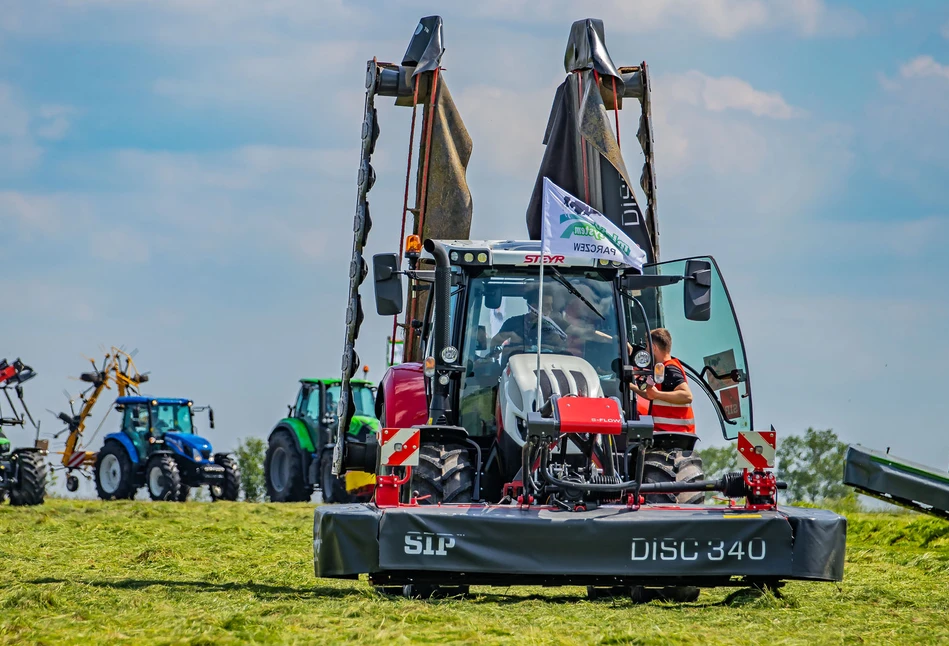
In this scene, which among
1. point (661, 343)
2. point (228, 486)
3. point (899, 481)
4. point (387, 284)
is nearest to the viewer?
point (899, 481)

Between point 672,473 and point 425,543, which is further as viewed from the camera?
point 672,473

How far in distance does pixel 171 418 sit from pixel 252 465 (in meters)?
24.7

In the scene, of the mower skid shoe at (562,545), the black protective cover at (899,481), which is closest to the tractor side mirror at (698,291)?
the black protective cover at (899,481)

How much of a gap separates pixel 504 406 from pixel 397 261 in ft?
4.19

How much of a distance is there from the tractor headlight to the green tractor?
48.7ft

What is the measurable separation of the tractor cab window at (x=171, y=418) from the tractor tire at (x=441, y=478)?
19.9 metres

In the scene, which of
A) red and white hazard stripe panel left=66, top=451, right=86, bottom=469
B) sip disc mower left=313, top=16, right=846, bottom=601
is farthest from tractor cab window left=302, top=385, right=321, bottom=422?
sip disc mower left=313, top=16, right=846, bottom=601

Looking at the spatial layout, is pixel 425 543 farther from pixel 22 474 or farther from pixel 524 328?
pixel 22 474

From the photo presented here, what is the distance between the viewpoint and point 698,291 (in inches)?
377

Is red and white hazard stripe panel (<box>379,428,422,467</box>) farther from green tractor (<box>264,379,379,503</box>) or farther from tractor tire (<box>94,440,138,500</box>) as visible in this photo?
tractor tire (<box>94,440,138,500</box>)

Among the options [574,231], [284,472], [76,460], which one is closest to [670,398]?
[574,231]

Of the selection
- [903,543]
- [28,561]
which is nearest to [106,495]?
[28,561]

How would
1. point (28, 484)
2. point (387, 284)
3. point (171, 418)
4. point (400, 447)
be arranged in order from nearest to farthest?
point (400, 447) → point (387, 284) → point (28, 484) → point (171, 418)

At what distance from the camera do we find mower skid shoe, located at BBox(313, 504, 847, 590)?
8008 millimetres
